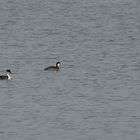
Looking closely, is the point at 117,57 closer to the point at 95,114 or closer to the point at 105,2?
the point at 95,114

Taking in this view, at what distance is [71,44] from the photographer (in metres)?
63.2

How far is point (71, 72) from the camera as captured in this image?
53.2 metres

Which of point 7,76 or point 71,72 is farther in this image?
point 71,72

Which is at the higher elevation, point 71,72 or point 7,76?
point 71,72

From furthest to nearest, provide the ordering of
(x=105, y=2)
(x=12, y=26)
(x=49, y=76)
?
(x=105, y=2) → (x=12, y=26) → (x=49, y=76)

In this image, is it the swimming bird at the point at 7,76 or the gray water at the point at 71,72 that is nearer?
the gray water at the point at 71,72

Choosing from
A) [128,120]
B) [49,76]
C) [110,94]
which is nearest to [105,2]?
[49,76]

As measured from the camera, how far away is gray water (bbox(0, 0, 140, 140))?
1571 inches

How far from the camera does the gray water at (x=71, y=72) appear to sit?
131ft

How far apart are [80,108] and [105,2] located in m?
45.7

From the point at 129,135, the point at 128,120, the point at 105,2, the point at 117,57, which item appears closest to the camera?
the point at 129,135

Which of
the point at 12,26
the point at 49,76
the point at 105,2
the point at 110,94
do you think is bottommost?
the point at 110,94

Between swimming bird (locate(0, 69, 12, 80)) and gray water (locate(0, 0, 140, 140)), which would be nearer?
gray water (locate(0, 0, 140, 140))

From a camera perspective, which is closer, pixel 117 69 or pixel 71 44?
pixel 117 69
